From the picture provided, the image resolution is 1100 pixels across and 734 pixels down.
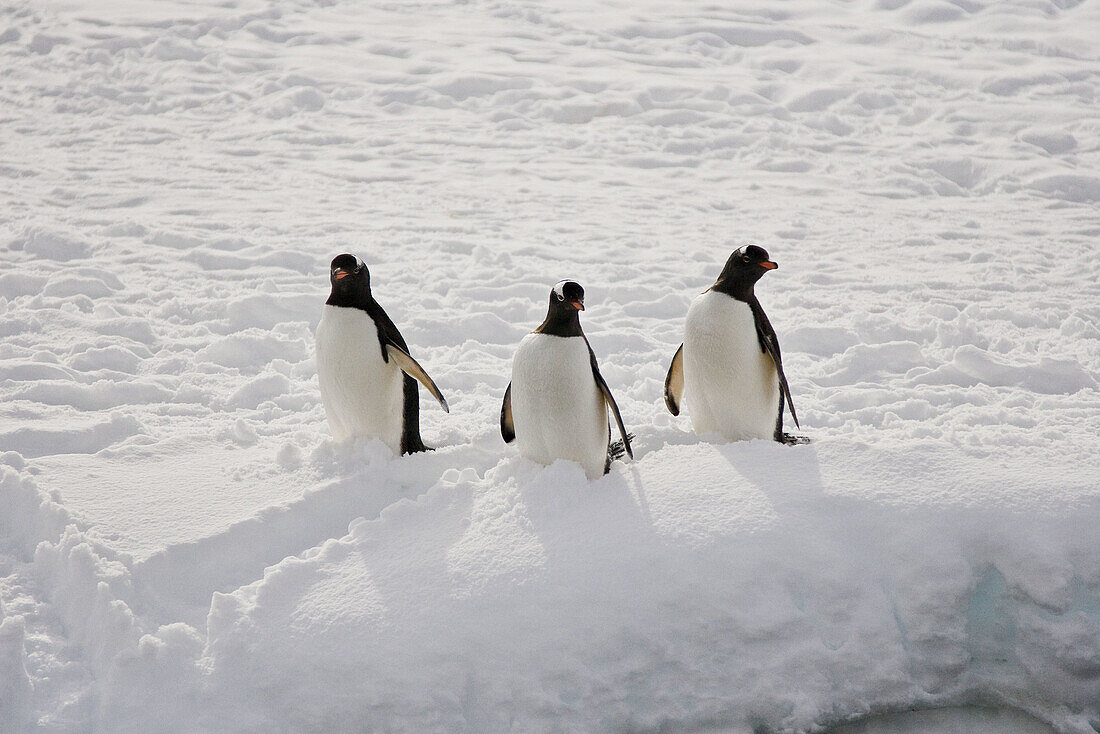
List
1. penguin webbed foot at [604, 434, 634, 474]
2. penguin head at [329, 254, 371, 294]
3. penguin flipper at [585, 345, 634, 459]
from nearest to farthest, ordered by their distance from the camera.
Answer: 1. penguin flipper at [585, 345, 634, 459]
2. penguin webbed foot at [604, 434, 634, 474]
3. penguin head at [329, 254, 371, 294]

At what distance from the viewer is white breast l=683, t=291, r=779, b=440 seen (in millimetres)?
3174

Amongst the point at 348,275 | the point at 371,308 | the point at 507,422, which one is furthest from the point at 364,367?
the point at 507,422

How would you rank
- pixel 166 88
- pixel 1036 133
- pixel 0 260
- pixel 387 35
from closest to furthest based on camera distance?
pixel 0 260 < pixel 1036 133 < pixel 166 88 < pixel 387 35

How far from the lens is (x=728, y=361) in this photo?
3.18m

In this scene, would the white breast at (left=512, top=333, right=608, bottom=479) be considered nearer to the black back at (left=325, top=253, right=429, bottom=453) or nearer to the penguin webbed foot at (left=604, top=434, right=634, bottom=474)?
the penguin webbed foot at (left=604, top=434, right=634, bottom=474)

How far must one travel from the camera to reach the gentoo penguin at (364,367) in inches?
126

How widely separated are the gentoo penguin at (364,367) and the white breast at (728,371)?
34.0 inches

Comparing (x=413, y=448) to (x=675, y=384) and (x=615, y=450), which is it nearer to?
(x=615, y=450)

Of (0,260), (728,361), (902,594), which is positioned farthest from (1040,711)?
(0,260)

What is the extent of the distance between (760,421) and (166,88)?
7518 millimetres

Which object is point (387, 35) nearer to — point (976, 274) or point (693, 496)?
point (976, 274)

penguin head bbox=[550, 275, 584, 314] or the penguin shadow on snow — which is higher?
penguin head bbox=[550, 275, 584, 314]

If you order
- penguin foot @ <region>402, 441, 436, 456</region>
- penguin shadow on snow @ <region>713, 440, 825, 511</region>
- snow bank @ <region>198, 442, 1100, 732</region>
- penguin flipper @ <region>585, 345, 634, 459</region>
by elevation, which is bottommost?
snow bank @ <region>198, 442, 1100, 732</region>

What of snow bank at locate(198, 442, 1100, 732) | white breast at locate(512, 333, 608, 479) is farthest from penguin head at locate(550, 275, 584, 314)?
snow bank at locate(198, 442, 1100, 732)
